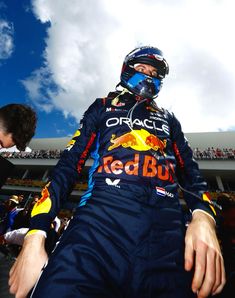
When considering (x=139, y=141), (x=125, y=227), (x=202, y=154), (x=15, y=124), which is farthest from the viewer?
(x=202, y=154)

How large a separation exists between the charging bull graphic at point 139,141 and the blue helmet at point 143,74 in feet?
1.40

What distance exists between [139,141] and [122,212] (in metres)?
0.40

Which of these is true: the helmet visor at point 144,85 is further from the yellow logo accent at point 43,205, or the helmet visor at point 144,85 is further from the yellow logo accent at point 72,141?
the yellow logo accent at point 43,205

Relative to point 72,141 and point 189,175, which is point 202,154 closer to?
point 189,175

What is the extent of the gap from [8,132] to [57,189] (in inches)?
78.0

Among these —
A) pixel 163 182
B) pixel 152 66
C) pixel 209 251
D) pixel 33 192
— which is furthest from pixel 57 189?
pixel 33 192

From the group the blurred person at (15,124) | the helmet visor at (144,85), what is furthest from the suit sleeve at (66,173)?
the blurred person at (15,124)

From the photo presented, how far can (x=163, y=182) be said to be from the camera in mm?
956

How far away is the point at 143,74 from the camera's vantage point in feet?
4.83

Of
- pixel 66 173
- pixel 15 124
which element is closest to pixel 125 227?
pixel 66 173

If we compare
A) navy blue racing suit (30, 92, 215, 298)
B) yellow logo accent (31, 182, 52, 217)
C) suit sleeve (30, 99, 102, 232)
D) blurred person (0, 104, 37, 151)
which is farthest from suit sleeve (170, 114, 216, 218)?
blurred person (0, 104, 37, 151)

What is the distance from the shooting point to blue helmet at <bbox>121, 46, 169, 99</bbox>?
1453 mm

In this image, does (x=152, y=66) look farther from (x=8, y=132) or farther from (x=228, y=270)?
(x=228, y=270)

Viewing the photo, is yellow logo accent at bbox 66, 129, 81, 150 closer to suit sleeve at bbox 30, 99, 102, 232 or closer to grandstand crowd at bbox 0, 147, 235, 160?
suit sleeve at bbox 30, 99, 102, 232
